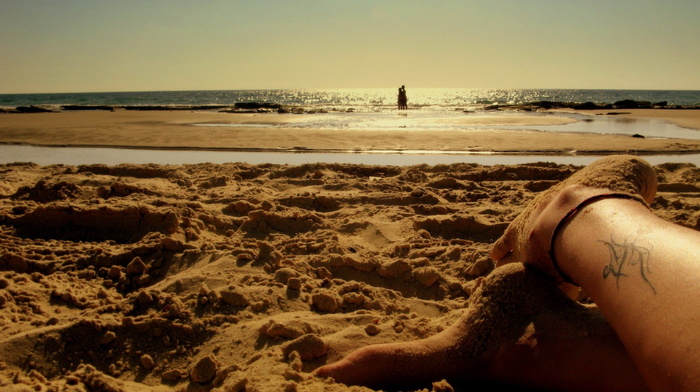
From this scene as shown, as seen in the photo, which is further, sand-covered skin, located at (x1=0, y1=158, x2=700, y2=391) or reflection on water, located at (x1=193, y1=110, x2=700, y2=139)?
Result: reflection on water, located at (x1=193, y1=110, x2=700, y2=139)

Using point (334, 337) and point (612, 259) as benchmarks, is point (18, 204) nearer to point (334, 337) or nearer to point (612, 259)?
point (334, 337)

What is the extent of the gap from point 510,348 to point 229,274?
4.74ft

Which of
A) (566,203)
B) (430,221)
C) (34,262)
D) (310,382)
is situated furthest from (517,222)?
(34,262)

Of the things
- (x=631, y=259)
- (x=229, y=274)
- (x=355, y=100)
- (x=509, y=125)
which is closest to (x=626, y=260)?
(x=631, y=259)

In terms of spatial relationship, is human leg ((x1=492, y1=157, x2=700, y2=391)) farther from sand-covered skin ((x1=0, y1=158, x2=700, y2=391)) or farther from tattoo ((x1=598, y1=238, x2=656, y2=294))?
sand-covered skin ((x1=0, y1=158, x2=700, y2=391))

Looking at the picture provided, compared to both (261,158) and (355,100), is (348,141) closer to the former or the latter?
(261,158)

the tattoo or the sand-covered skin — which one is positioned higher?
the tattoo

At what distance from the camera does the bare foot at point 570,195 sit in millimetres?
1535

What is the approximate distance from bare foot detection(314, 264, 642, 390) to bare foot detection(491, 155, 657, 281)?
0.09 metres

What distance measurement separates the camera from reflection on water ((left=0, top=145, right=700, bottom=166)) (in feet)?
20.6

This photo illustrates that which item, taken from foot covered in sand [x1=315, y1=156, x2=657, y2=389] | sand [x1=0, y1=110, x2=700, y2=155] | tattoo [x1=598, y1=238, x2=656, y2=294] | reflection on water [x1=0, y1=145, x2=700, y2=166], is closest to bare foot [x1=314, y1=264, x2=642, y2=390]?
foot covered in sand [x1=315, y1=156, x2=657, y2=389]

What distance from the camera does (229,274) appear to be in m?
2.36

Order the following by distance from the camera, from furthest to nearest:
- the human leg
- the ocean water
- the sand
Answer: the ocean water, the sand, the human leg

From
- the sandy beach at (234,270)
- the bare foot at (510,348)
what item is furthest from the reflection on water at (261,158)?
the bare foot at (510,348)
